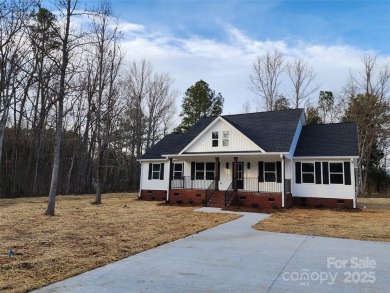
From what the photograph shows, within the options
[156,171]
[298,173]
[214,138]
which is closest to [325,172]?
[298,173]

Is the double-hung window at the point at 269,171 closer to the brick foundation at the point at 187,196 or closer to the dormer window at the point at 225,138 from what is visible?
the dormer window at the point at 225,138

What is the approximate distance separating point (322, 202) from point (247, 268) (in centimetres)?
1318

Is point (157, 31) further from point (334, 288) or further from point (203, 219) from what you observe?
point (334, 288)

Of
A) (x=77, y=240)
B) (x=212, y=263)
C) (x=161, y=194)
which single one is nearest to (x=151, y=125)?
(x=161, y=194)

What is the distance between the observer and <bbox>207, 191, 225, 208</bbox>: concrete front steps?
16.6m

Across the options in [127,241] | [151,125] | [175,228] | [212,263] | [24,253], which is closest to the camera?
[212,263]

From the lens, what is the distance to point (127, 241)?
7.57 meters

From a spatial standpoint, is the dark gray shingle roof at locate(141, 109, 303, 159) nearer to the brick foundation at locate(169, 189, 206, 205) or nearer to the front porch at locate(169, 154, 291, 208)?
the front porch at locate(169, 154, 291, 208)

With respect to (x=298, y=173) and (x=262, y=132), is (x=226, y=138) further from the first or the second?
(x=298, y=173)

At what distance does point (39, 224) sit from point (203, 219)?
5871 millimetres

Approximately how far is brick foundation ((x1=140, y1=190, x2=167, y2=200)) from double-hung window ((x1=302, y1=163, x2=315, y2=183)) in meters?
9.38

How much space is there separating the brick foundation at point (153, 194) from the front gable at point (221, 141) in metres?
4.05

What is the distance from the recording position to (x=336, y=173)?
16.8 m

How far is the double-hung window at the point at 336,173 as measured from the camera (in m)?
16.7
